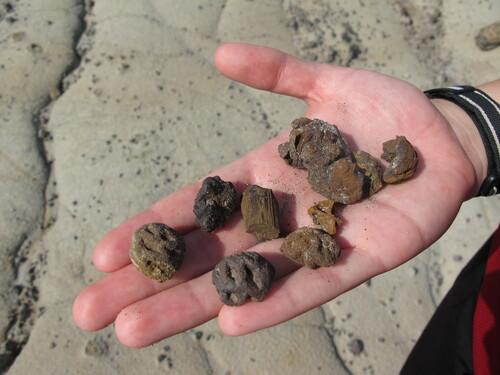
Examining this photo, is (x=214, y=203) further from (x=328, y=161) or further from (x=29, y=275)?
(x=29, y=275)

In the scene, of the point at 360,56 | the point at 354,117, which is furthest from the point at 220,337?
the point at 360,56

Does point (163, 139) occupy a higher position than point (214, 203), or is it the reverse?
point (214, 203)

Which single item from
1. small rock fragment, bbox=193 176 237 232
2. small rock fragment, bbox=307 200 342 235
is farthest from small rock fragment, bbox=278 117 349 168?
small rock fragment, bbox=193 176 237 232

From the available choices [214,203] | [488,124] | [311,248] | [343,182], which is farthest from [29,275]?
[488,124]

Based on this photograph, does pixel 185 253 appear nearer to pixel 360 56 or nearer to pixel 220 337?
pixel 220 337

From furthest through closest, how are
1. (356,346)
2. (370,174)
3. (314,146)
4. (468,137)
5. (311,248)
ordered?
1. (356,346)
2. (468,137)
3. (314,146)
4. (370,174)
5. (311,248)

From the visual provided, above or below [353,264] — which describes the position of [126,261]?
below

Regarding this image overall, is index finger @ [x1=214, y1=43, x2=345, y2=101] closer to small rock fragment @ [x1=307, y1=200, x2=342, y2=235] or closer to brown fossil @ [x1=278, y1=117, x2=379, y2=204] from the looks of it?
brown fossil @ [x1=278, y1=117, x2=379, y2=204]

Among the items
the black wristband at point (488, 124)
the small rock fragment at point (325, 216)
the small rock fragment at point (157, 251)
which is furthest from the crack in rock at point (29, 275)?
the black wristband at point (488, 124)
